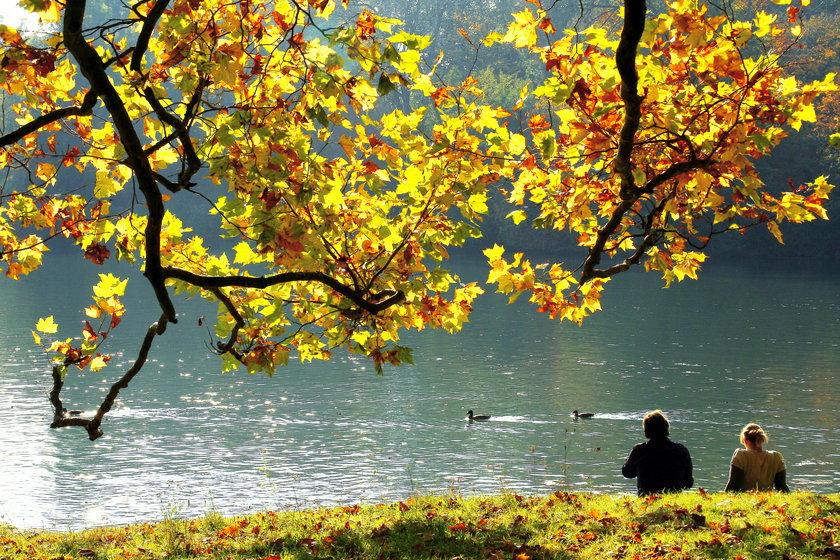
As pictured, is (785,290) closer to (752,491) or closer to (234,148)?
(752,491)

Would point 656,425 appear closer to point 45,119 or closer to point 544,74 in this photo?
point 45,119

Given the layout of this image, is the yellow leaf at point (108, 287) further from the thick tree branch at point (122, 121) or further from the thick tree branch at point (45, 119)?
the thick tree branch at point (45, 119)

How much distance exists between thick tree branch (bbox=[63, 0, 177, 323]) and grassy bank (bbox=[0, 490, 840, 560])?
9.59 feet

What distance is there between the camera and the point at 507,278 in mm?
6301

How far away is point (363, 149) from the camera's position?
269 inches

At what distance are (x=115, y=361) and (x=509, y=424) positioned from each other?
48.1ft

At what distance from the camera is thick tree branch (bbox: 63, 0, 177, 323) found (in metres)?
5.01

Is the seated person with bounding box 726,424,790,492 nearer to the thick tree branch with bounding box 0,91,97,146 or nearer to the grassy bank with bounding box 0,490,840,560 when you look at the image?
the grassy bank with bounding box 0,490,840,560

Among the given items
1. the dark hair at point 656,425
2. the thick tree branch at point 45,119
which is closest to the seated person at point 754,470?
the dark hair at point 656,425

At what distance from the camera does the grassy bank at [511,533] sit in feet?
22.5

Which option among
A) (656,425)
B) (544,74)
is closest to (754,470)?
(656,425)

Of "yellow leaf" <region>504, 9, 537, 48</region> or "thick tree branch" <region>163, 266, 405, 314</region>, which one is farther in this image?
"thick tree branch" <region>163, 266, 405, 314</region>

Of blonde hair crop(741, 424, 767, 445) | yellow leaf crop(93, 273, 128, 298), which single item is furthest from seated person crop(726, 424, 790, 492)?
yellow leaf crop(93, 273, 128, 298)

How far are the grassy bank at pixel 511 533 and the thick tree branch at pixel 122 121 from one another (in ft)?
9.59
